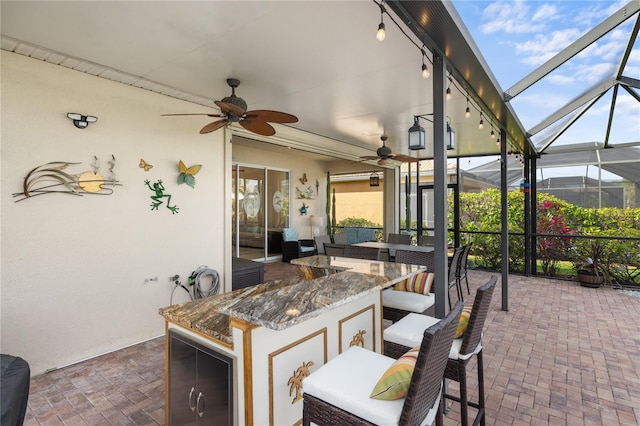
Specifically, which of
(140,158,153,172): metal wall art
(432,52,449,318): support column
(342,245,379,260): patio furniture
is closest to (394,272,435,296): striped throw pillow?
(432,52,449,318): support column

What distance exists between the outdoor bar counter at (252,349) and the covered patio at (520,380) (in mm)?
831

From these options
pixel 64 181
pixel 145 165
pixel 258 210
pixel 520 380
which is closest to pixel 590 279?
pixel 520 380

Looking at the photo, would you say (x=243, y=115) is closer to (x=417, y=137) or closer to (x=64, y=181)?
(x=64, y=181)

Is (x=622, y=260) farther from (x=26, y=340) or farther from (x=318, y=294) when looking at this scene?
(x=26, y=340)

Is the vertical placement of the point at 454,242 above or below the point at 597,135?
below

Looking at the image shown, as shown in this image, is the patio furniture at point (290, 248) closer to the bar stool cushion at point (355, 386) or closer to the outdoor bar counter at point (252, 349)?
the outdoor bar counter at point (252, 349)

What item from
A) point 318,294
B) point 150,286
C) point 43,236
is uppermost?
point 43,236

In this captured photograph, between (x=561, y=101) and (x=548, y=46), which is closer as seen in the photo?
(x=548, y=46)

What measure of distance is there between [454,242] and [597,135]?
3445mm

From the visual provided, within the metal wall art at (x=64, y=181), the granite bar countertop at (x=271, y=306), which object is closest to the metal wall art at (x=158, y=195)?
the metal wall art at (x=64, y=181)

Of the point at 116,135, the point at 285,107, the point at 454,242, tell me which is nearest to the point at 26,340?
the point at 116,135

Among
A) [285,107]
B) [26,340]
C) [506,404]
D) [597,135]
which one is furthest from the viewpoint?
[597,135]

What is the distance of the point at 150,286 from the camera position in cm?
362

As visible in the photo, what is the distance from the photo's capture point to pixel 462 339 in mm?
1919
